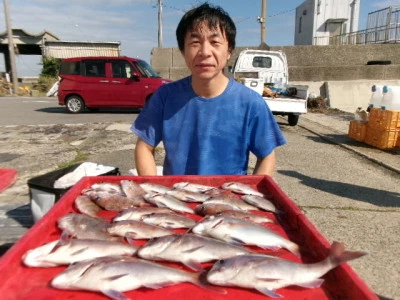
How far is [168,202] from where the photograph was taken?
70.5 inches

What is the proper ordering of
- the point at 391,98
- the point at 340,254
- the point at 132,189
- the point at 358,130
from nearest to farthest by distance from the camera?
the point at 340,254 → the point at 132,189 → the point at 391,98 → the point at 358,130

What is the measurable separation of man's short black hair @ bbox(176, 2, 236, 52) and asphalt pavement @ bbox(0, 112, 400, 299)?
6.65 ft

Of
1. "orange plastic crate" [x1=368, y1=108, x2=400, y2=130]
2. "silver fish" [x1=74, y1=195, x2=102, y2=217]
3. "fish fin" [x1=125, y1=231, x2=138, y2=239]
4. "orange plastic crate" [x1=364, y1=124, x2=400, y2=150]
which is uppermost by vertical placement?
"silver fish" [x1=74, y1=195, x2=102, y2=217]

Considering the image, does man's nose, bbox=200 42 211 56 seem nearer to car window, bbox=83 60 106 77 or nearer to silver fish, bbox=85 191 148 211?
→ silver fish, bbox=85 191 148 211

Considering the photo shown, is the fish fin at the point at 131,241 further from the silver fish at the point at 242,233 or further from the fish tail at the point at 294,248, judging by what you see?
the fish tail at the point at 294,248

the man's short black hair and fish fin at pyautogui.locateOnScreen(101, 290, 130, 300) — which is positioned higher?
the man's short black hair

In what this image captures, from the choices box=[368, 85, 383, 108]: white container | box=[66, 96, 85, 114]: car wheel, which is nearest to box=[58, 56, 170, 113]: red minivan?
box=[66, 96, 85, 114]: car wheel

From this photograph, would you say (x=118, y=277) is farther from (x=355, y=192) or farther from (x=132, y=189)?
(x=355, y=192)

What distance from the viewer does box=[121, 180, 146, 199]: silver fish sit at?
1.93 meters

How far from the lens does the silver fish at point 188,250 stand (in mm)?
1280

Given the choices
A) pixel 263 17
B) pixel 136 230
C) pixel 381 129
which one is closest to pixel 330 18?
pixel 263 17

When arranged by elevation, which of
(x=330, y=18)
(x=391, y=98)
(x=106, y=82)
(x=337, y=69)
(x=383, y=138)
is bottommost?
(x=383, y=138)

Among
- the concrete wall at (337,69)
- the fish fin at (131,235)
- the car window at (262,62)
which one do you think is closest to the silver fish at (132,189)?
the fish fin at (131,235)

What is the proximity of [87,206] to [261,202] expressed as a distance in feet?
2.94
